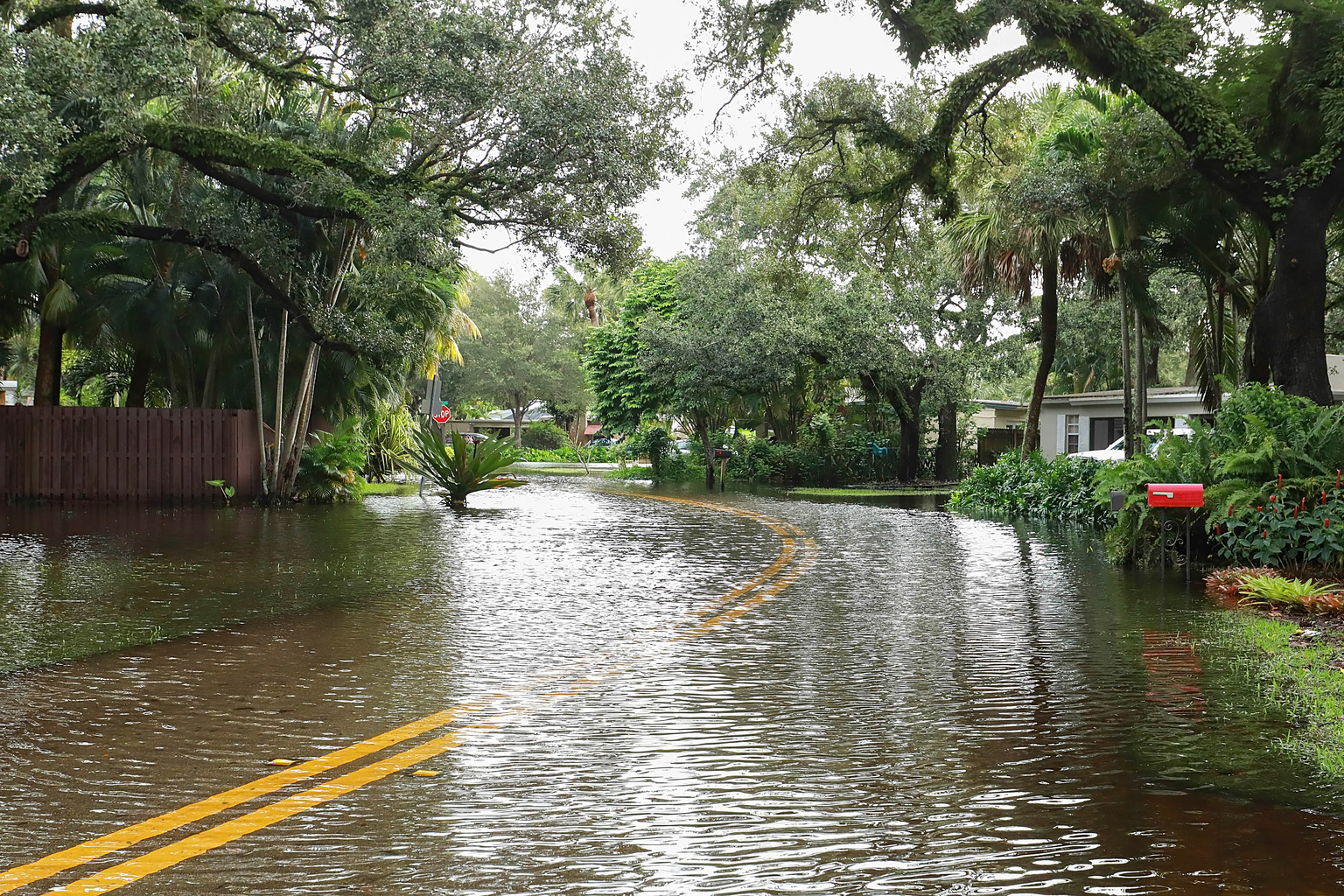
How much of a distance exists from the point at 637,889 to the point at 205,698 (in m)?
3.84

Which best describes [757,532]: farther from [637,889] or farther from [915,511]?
[637,889]

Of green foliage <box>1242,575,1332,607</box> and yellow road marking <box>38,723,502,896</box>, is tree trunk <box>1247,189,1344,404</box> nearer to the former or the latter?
green foliage <box>1242,575,1332,607</box>

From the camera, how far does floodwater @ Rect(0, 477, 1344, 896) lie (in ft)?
13.8

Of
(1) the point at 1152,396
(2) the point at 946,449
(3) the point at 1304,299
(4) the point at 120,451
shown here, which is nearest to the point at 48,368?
(4) the point at 120,451

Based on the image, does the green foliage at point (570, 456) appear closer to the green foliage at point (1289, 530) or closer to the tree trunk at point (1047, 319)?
the tree trunk at point (1047, 319)

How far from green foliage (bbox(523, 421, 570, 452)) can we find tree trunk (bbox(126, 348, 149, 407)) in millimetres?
57119

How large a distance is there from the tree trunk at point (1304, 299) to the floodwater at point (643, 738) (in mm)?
Answer: 5449

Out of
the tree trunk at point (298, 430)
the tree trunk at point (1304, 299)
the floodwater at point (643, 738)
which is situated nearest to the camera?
the floodwater at point (643, 738)

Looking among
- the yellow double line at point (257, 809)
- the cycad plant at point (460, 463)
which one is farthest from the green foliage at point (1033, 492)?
the yellow double line at point (257, 809)

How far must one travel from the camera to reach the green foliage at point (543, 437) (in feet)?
284

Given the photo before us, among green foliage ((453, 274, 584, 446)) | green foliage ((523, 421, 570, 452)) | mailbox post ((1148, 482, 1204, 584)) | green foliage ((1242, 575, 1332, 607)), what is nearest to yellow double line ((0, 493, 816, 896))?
green foliage ((1242, 575, 1332, 607))

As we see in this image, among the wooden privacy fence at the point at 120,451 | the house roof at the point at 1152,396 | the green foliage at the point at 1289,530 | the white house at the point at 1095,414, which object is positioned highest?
the house roof at the point at 1152,396

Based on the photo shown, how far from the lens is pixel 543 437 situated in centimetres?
8712

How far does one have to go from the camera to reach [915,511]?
25.6 meters
